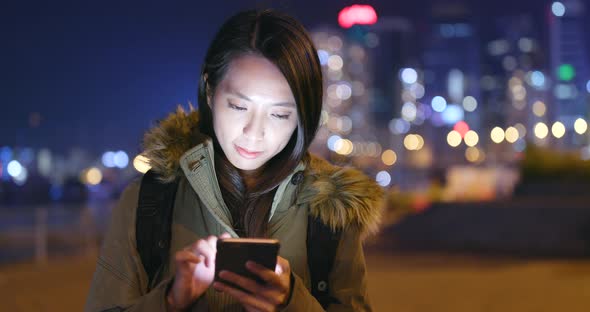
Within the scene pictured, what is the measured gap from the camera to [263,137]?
2.30 meters

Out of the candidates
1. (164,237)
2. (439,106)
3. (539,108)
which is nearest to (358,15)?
(164,237)

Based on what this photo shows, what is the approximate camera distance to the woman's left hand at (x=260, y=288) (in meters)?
1.93

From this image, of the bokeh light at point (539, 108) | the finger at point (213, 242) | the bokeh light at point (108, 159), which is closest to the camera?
the finger at point (213, 242)

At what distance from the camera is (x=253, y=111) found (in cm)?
228

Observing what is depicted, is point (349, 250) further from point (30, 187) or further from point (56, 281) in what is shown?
point (30, 187)

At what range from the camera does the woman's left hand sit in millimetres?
1929

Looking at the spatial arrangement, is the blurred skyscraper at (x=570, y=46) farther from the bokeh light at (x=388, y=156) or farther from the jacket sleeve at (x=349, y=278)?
the jacket sleeve at (x=349, y=278)

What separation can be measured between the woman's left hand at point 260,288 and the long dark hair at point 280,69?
1.20 ft

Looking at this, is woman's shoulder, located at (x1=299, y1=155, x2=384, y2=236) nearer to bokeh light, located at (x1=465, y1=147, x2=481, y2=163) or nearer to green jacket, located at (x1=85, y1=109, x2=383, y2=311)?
green jacket, located at (x1=85, y1=109, x2=383, y2=311)

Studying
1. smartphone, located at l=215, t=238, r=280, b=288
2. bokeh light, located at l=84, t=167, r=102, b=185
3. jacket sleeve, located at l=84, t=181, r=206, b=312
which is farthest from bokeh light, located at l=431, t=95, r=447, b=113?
smartphone, located at l=215, t=238, r=280, b=288

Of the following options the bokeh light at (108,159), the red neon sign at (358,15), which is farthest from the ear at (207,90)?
the bokeh light at (108,159)

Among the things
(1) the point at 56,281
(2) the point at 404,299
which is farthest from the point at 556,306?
(1) the point at 56,281

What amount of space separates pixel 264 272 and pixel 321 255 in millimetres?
409

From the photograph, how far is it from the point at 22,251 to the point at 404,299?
10.3 m
